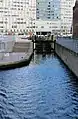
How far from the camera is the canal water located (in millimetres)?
21453

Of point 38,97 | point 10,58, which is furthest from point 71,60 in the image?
point 38,97

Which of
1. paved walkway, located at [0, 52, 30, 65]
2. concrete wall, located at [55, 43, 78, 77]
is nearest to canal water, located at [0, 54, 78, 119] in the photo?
concrete wall, located at [55, 43, 78, 77]

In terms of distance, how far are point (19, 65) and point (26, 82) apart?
1474 cm

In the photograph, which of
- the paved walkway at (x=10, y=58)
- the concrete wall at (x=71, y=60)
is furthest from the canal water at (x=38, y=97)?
the paved walkway at (x=10, y=58)

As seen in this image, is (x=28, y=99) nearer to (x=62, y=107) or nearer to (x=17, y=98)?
(x=17, y=98)

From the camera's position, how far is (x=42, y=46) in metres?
97.6

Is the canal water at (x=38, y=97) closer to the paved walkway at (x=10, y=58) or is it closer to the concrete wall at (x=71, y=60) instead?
the concrete wall at (x=71, y=60)

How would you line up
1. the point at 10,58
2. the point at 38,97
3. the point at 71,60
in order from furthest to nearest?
the point at 10,58
the point at 71,60
the point at 38,97

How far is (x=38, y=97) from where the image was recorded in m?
27.0

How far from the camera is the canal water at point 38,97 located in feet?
70.4

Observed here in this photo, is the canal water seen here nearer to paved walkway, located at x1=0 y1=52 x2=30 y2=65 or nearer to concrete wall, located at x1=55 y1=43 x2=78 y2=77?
concrete wall, located at x1=55 y1=43 x2=78 y2=77

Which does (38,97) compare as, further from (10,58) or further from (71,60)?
(10,58)

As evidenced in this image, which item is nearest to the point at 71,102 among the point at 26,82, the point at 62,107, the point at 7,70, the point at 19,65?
the point at 62,107

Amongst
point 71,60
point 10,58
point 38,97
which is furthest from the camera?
point 10,58
